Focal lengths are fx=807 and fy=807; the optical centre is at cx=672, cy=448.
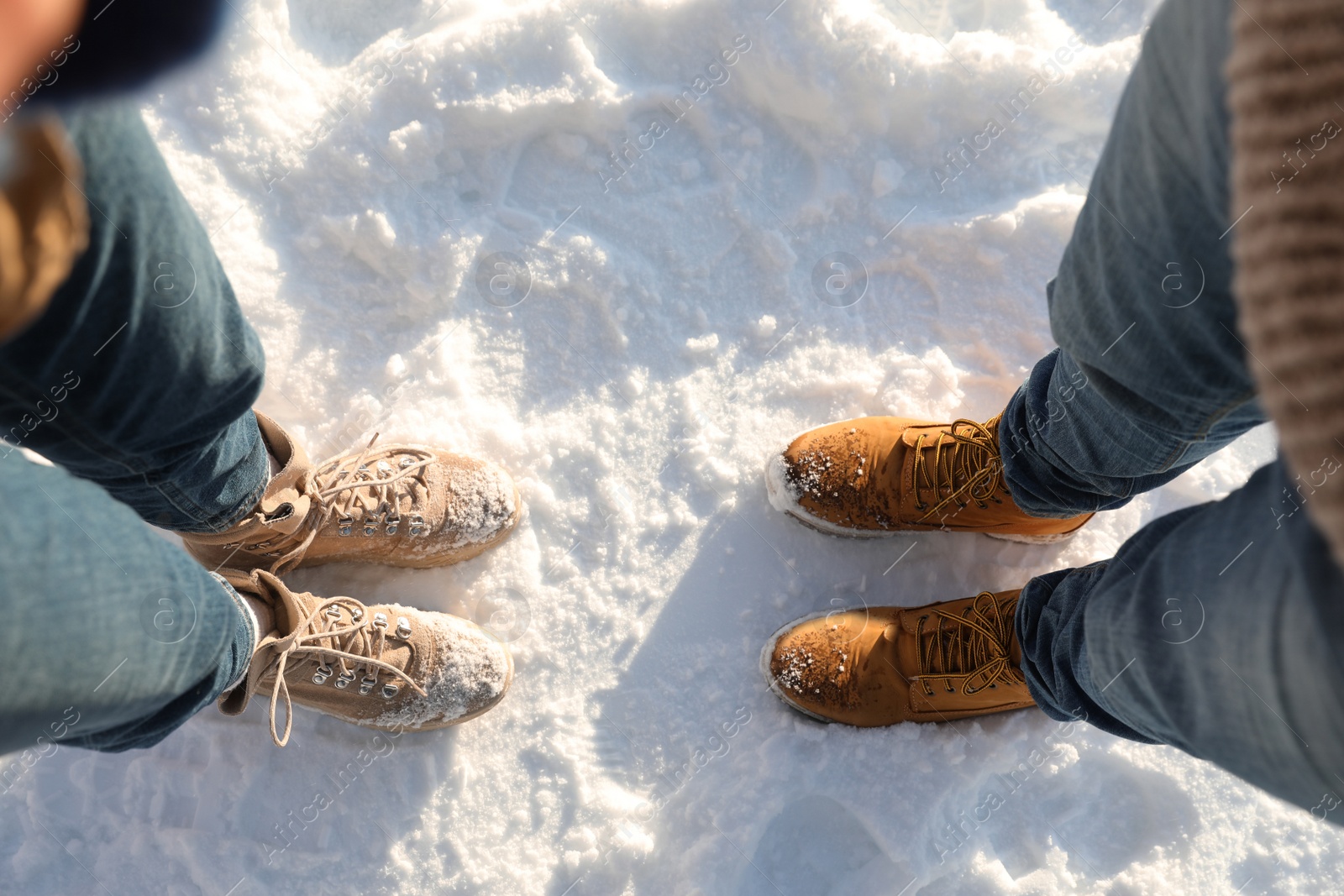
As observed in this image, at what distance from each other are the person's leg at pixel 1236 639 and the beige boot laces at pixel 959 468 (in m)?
0.41

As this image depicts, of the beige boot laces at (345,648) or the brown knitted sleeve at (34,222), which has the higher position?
the brown knitted sleeve at (34,222)

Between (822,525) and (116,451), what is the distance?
1.06m

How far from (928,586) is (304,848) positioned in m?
1.16

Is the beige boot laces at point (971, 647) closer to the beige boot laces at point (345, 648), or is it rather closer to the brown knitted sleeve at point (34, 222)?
the beige boot laces at point (345, 648)

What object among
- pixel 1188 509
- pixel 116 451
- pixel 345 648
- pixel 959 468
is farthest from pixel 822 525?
pixel 116 451

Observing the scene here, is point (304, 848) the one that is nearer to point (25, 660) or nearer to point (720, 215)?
point (25, 660)

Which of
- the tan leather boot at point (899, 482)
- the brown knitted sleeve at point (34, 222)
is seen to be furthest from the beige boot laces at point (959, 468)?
the brown knitted sleeve at point (34, 222)

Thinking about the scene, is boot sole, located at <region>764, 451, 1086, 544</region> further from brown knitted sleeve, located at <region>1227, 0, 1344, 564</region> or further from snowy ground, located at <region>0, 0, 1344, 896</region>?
brown knitted sleeve, located at <region>1227, 0, 1344, 564</region>

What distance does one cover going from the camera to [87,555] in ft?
2.33

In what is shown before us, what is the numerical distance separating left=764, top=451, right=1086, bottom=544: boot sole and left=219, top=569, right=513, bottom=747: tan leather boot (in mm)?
552

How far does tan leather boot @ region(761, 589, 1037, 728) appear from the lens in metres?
1.28

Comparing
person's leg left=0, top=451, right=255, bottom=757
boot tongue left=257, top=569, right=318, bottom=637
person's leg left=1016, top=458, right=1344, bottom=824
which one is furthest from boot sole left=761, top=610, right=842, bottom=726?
person's leg left=0, top=451, right=255, bottom=757

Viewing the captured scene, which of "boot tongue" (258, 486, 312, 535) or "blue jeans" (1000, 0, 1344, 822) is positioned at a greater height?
"blue jeans" (1000, 0, 1344, 822)

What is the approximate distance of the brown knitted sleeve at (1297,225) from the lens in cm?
40
